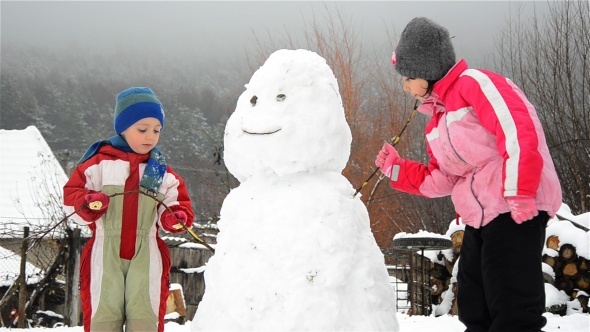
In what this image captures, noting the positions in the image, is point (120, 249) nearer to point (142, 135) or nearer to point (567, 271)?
point (142, 135)

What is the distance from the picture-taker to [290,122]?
2.13 m

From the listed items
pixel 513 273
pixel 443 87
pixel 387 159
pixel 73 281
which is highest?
pixel 443 87

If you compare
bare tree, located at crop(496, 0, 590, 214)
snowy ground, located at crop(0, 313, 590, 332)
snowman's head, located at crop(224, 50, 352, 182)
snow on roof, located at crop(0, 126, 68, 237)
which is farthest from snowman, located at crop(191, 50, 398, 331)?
snow on roof, located at crop(0, 126, 68, 237)

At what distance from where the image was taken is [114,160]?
2.53 m

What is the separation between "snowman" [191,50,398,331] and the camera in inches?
77.4

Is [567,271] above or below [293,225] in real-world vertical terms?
below

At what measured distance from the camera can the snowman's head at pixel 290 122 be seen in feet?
7.00

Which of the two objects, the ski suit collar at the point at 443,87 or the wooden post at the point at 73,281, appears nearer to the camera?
the ski suit collar at the point at 443,87

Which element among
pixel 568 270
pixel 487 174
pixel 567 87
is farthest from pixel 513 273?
pixel 567 87

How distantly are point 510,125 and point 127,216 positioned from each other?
1571 millimetres

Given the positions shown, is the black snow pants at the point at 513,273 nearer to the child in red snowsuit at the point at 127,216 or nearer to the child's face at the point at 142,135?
the child in red snowsuit at the point at 127,216

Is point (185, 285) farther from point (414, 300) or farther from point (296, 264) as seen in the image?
point (296, 264)

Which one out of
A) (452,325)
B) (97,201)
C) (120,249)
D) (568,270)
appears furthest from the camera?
(568,270)

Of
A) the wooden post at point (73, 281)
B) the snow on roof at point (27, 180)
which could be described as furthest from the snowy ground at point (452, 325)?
the snow on roof at point (27, 180)
